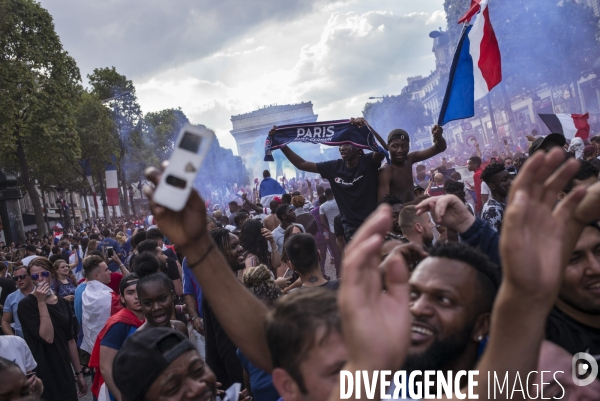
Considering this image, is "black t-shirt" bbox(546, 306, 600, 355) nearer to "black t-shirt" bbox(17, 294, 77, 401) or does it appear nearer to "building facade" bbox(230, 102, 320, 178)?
"black t-shirt" bbox(17, 294, 77, 401)

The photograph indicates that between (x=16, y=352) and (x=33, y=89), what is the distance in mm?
26566

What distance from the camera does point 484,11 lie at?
24.4 ft

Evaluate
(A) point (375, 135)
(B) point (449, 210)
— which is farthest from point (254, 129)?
(B) point (449, 210)

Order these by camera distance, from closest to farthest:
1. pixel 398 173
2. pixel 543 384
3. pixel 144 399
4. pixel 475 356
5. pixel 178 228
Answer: pixel 543 384 → pixel 178 228 → pixel 475 356 → pixel 144 399 → pixel 398 173

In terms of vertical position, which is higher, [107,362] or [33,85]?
[33,85]

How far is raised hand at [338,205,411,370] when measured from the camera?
1.24 meters

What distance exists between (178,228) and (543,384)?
1252mm

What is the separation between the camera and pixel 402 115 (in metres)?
79.0

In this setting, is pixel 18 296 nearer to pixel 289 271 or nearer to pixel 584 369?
pixel 289 271

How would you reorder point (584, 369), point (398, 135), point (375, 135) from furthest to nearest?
point (375, 135)
point (398, 135)
point (584, 369)

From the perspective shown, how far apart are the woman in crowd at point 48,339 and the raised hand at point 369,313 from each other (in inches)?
215

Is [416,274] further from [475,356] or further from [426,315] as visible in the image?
[475,356]

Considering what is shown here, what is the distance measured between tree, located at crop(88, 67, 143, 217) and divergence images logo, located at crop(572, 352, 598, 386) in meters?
49.8

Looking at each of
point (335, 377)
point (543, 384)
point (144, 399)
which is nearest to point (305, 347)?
point (335, 377)
